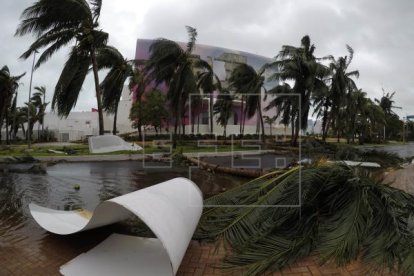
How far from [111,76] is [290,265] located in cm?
2325

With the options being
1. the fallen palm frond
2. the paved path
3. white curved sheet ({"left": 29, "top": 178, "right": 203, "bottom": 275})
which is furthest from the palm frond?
the fallen palm frond

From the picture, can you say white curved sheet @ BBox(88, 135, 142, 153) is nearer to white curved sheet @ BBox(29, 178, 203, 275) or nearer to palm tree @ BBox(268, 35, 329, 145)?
palm tree @ BBox(268, 35, 329, 145)

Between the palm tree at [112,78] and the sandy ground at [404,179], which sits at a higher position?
the palm tree at [112,78]

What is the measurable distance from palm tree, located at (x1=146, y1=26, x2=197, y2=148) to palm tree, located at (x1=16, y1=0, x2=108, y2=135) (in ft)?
14.7

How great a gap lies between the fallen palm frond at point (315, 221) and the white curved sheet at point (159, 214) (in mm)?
633

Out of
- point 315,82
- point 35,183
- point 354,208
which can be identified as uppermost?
point 315,82

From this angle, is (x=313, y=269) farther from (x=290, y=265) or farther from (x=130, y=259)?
(x=130, y=259)

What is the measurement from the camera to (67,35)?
1756 centimetres

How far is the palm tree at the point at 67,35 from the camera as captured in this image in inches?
643

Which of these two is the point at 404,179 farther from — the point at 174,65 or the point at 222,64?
the point at 222,64

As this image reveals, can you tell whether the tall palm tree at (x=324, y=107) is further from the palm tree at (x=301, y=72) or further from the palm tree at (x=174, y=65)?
the palm tree at (x=174, y=65)

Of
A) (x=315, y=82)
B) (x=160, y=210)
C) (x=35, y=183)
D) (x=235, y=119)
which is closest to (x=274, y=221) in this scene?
(x=160, y=210)

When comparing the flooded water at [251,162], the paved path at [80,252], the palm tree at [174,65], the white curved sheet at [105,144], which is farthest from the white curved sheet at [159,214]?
the palm tree at [174,65]

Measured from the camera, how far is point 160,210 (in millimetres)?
3248
